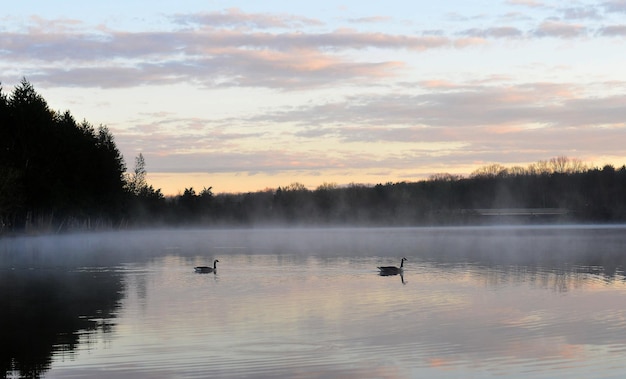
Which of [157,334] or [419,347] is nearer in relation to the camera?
[419,347]

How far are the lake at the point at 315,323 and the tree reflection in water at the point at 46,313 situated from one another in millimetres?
63

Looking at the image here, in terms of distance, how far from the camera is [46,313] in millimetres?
27438

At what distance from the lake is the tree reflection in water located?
6 cm

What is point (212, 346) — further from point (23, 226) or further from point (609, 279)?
point (23, 226)

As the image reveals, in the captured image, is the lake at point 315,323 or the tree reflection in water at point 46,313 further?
the tree reflection in water at point 46,313

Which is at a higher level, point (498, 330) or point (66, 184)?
point (66, 184)

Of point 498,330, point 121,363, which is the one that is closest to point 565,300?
point 498,330

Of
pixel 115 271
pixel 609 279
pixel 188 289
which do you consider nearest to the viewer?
pixel 188 289

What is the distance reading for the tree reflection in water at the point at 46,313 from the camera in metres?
19.6

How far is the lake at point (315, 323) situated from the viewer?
18422 mm

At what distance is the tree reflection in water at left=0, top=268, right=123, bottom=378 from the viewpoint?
19633 mm

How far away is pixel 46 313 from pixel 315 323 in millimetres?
9339

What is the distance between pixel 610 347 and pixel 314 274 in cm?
2455

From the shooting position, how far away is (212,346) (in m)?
20.8
